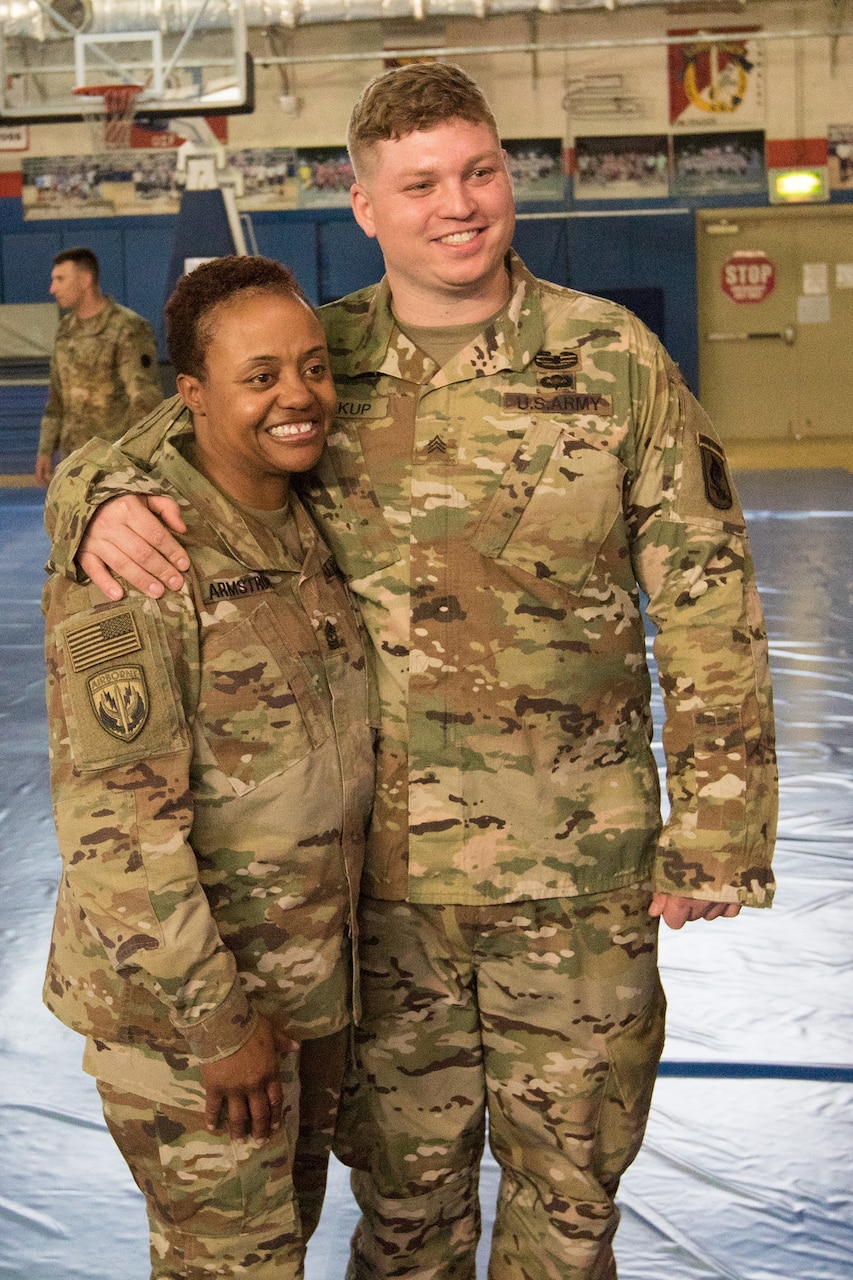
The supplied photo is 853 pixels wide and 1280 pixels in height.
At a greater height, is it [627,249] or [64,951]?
[627,249]

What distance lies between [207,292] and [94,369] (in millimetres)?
5638

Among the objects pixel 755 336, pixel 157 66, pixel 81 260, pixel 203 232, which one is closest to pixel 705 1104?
pixel 81 260

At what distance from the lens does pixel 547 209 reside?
42.1 ft

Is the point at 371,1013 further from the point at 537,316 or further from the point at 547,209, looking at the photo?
the point at 547,209

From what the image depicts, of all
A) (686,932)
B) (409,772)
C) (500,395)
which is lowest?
(686,932)

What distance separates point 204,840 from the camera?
156 centimetres

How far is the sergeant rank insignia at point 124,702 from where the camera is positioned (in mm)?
1443

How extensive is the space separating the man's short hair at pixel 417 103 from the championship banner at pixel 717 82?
1206 cm

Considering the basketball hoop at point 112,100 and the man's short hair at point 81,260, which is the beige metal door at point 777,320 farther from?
the man's short hair at point 81,260

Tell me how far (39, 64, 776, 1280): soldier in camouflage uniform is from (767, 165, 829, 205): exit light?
12030 mm

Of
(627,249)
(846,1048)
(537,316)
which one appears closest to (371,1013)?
(537,316)

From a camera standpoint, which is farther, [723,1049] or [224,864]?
[723,1049]

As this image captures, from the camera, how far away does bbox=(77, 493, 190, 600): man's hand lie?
4.87 feet

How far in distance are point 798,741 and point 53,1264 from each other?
116 inches
